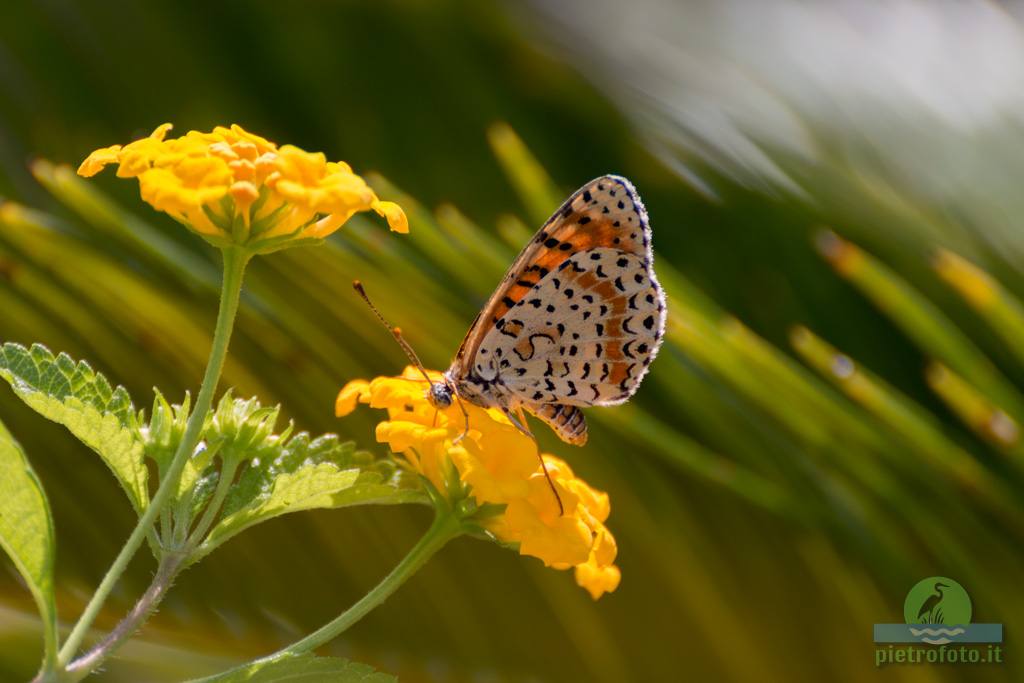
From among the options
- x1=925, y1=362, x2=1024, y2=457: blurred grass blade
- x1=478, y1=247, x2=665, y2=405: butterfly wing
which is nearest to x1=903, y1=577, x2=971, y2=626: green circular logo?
x1=925, y1=362, x2=1024, y2=457: blurred grass blade

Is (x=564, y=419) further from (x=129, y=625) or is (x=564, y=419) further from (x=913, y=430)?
(x=129, y=625)

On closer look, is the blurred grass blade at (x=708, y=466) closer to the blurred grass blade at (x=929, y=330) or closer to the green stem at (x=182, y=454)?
the blurred grass blade at (x=929, y=330)

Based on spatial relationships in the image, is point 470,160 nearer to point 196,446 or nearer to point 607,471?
point 607,471

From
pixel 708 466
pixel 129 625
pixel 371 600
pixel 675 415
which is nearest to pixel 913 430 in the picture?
pixel 708 466

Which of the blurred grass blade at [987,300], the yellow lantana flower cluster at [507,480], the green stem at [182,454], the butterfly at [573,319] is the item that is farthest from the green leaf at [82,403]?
the blurred grass blade at [987,300]

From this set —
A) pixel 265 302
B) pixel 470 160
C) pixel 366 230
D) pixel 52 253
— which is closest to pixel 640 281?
pixel 366 230

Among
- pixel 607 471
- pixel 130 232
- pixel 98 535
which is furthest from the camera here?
pixel 607 471

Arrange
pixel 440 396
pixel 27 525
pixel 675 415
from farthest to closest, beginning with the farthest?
1. pixel 675 415
2. pixel 440 396
3. pixel 27 525
